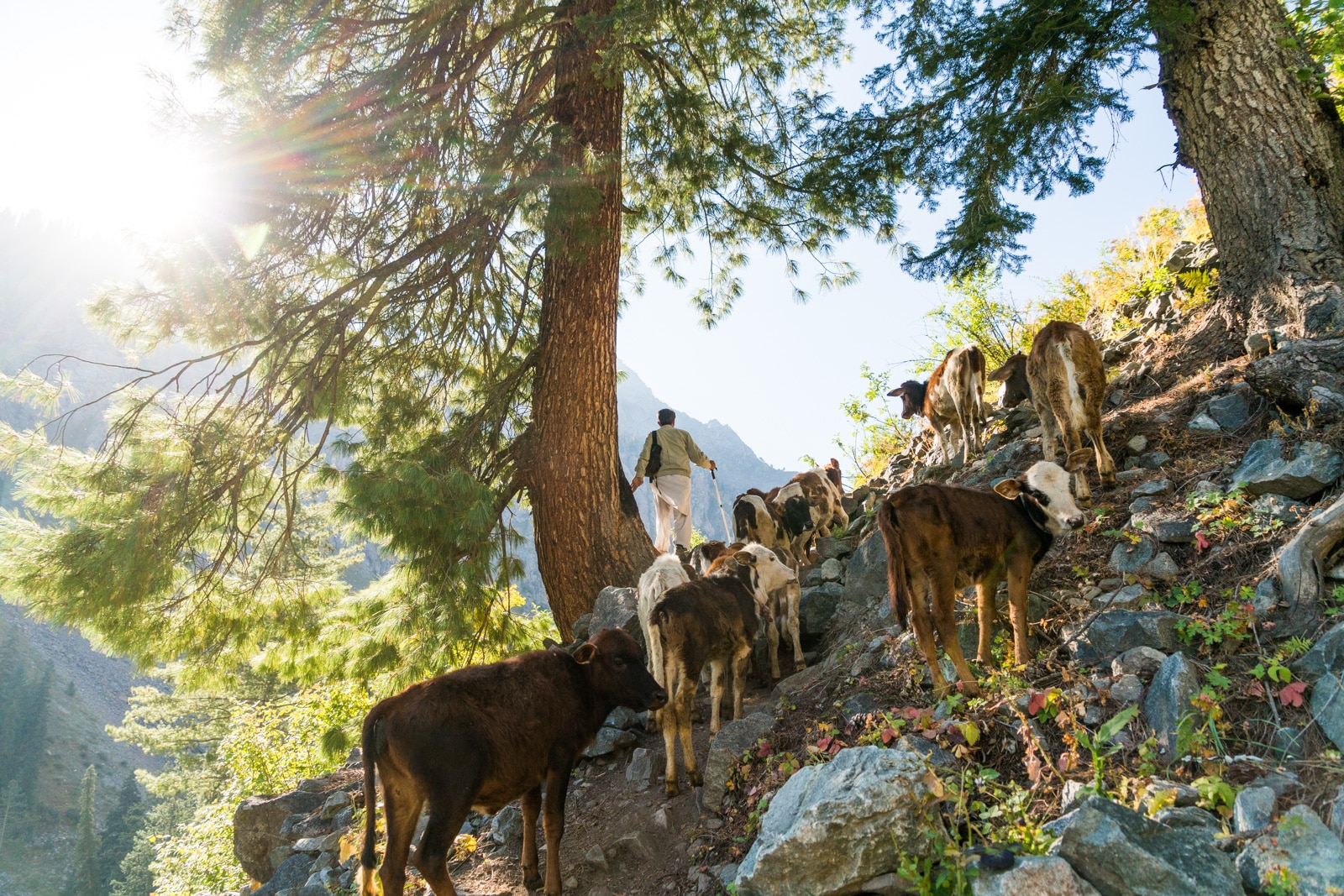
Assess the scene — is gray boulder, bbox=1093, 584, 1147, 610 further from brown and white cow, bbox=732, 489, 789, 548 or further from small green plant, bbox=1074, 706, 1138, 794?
brown and white cow, bbox=732, 489, 789, 548

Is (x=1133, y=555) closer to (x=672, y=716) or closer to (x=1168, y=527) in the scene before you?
(x=1168, y=527)

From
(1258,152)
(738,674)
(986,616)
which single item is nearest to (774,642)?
(738,674)

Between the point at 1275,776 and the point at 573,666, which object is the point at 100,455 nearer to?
the point at 573,666

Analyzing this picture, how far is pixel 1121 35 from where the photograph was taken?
21.7 ft

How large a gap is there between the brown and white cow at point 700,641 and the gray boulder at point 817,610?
1139 millimetres

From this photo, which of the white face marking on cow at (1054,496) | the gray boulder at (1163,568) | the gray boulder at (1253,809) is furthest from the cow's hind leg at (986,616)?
the gray boulder at (1253,809)

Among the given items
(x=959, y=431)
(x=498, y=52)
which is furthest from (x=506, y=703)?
(x=498, y=52)

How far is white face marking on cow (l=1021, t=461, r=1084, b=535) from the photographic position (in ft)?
17.9

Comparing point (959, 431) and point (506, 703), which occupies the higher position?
point (959, 431)

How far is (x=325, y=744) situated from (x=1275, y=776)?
901 cm

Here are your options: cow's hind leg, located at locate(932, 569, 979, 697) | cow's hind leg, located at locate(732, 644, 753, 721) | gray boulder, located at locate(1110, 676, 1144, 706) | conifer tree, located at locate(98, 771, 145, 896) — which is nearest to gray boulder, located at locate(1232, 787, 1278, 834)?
gray boulder, located at locate(1110, 676, 1144, 706)

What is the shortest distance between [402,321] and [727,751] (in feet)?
22.9

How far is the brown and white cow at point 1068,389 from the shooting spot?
6859mm

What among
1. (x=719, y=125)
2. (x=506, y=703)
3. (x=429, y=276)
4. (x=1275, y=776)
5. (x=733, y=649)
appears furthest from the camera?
(x=719, y=125)
